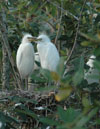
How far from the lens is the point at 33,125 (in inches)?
117

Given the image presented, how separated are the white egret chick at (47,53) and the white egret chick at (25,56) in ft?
0.59

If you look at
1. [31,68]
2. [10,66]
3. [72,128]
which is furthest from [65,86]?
[31,68]

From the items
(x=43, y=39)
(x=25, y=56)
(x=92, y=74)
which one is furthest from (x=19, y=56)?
(x=92, y=74)

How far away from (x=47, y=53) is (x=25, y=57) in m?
0.58

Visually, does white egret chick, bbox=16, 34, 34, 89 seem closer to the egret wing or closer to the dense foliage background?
the egret wing

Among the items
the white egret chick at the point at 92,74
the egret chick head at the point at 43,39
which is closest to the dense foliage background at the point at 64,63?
the white egret chick at the point at 92,74

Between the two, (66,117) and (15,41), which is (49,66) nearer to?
(15,41)

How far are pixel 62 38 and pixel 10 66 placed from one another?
35.1 inches

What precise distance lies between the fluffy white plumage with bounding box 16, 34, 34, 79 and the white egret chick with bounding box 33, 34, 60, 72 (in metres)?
0.19

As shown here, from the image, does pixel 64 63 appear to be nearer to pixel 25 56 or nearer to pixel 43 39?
pixel 43 39

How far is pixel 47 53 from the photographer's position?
425cm

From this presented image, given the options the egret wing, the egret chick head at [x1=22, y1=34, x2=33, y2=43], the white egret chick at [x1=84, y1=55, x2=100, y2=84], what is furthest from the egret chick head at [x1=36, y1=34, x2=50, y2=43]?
the white egret chick at [x1=84, y1=55, x2=100, y2=84]

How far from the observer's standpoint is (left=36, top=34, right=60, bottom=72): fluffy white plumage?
412 centimetres

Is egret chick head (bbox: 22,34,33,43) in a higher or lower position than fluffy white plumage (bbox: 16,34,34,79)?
higher
